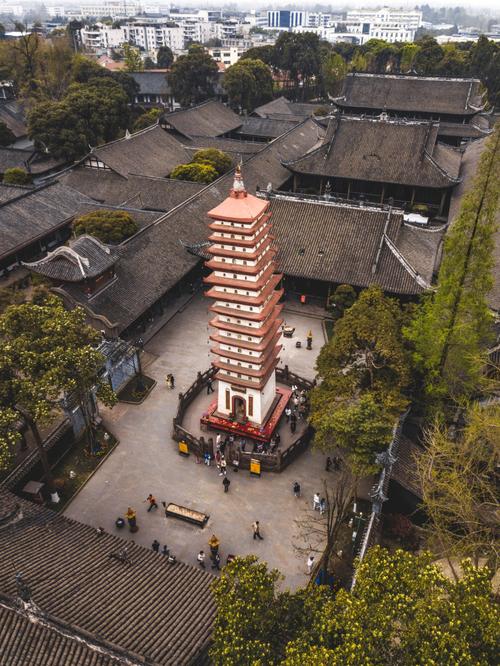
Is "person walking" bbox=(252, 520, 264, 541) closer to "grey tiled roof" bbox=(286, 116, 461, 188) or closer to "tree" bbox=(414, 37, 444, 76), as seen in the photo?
"grey tiled roof" bbox=(286, 116, 461, 188)

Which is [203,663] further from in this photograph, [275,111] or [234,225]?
[275,111]

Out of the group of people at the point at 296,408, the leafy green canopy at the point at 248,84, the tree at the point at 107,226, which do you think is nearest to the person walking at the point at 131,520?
the group of people at the point at 296,408

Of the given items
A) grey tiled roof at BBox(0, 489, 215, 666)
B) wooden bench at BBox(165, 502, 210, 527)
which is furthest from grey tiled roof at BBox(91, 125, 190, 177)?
grey tiled roof at BBox(0, 489, 215, 666)

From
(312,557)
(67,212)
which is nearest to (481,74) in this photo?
(67,212)

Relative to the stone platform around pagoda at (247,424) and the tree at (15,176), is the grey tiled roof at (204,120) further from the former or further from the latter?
the stone platform around pagoda at (247,424)

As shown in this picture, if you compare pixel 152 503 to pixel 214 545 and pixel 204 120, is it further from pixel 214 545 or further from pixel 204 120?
pixel 204 120

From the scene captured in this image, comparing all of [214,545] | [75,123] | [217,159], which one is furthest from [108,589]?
[75,123]
